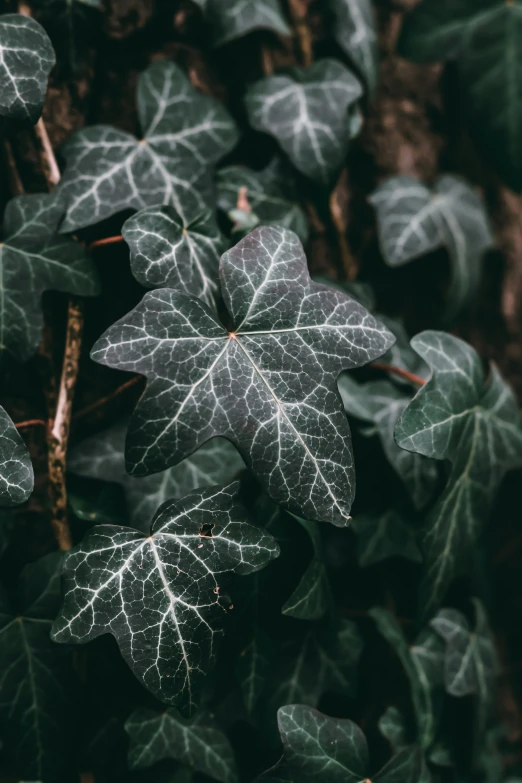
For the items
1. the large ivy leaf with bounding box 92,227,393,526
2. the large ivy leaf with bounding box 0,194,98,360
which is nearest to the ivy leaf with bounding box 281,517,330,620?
the large ivy leaf with bounding box 92,227,393,526

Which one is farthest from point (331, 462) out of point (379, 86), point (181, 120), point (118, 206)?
point (379, 86)

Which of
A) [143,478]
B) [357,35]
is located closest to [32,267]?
[143,478]

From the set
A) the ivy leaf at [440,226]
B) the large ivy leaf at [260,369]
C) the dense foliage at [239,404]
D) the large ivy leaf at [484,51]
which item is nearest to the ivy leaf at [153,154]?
the dense foliage at [239,404]

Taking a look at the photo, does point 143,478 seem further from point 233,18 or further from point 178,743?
point 233,18

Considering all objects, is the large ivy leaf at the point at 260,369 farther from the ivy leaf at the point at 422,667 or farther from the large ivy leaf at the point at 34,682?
the ivy leaf at the point at 422,667

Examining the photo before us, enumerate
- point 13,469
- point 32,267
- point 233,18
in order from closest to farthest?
point 13,469 → point 32,267 → point 233,18

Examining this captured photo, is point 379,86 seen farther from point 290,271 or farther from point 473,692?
point 473,692

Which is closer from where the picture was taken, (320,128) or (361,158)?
(320,128)
